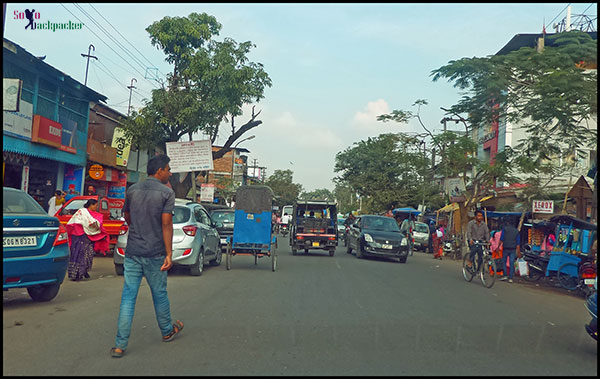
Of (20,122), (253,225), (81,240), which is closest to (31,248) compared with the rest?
(81,240)

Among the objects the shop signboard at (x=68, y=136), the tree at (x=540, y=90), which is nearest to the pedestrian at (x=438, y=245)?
the tree at (x=540, y=90)

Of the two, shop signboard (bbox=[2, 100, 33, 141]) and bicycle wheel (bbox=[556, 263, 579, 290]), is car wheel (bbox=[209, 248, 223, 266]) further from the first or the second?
bicycle wheel (bbox=[556, 263, 579, 290])

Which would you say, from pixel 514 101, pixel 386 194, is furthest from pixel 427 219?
pixel 514 101

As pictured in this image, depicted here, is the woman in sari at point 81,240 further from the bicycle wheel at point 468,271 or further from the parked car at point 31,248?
the bicycle wheel at point 468,271

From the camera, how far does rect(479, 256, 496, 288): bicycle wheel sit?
40.3 ft

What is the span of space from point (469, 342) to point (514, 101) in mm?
9279

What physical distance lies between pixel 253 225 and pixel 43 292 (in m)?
6.76

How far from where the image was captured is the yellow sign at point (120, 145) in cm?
2533

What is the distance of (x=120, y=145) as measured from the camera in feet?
84.0

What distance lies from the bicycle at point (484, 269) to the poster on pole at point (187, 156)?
1263cm

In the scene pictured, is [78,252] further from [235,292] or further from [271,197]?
[271,197]

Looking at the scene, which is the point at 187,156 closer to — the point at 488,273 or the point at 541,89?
the point at 488,273

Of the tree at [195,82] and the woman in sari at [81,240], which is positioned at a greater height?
the tree at [195,82]

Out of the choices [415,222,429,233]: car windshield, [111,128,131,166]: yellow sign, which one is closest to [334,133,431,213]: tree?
[415,222,429,233]: car windshield
